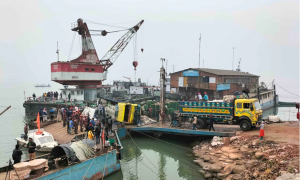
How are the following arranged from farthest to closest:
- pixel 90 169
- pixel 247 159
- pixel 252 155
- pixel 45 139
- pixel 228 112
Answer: pixel 228 112 < pixel 45 139 < pixel 252 155 < pixel 247 159 < pixel 90 169

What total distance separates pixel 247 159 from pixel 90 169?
10.5m

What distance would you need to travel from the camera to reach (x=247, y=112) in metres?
19.4

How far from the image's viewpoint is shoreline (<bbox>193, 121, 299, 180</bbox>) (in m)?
12.9

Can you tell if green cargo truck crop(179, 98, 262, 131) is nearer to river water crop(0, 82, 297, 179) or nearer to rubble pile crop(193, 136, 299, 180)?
rubble pile crop(193, 136, 299, 180)

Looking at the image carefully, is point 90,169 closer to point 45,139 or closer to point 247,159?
point 45,139

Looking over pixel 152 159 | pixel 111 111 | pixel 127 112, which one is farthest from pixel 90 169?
pixel 111 111

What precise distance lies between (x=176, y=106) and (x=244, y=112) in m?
11.7

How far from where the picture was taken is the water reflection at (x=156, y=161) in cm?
1638

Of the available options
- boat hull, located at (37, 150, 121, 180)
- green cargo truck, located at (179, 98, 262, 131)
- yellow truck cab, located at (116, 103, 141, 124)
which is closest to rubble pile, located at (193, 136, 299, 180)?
green cargo truck, located at (179, 98, 262, 131)

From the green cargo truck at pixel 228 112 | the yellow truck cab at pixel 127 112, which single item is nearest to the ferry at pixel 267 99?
the green cargo truck at pixel 228 112

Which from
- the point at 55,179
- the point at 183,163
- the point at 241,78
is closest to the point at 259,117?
the point at 183,163

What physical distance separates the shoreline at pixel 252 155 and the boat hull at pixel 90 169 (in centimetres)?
639

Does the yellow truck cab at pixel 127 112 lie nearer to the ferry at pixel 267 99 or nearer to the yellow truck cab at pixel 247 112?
the yellow truck cab at pixel 247 112

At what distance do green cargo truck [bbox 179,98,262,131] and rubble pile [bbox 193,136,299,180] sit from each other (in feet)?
6.72
